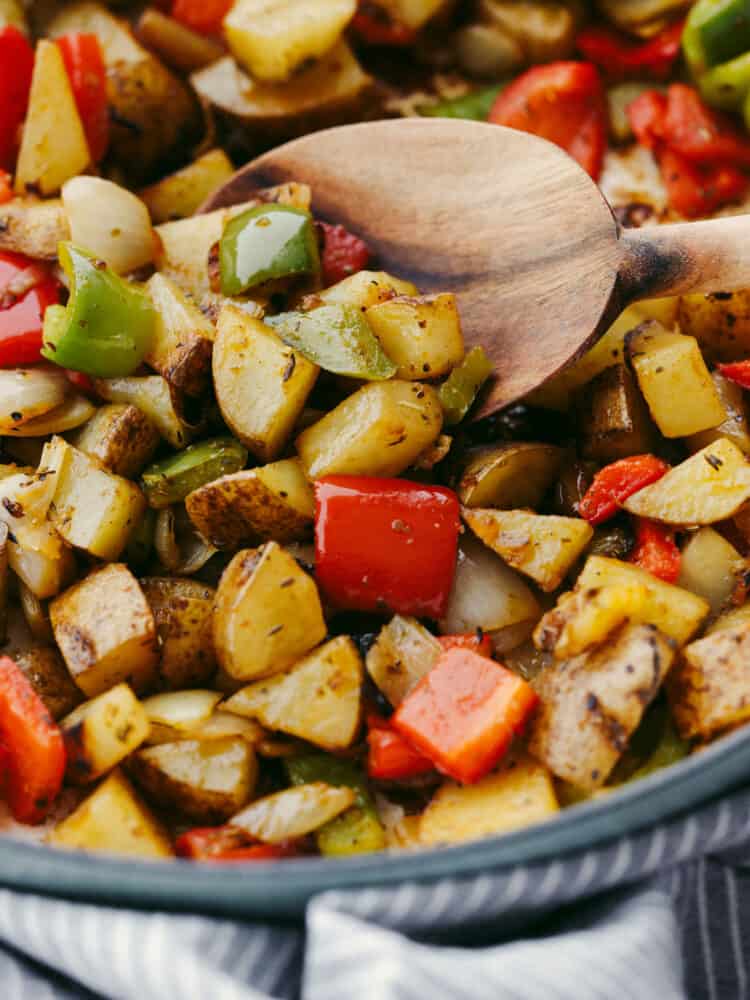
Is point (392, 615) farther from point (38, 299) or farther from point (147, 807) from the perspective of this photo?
point (38, 299)

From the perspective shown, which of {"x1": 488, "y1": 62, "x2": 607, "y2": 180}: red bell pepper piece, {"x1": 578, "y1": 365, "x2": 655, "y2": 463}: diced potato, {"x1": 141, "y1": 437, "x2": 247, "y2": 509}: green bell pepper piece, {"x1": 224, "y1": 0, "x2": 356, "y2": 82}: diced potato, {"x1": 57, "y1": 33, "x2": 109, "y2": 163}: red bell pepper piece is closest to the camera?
{"x1": 141, "y1": 437, "x2": 247, "y2": 509}: green bell pepper piece

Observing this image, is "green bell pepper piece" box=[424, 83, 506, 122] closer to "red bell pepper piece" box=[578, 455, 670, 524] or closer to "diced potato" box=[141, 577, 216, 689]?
"red bell pepper piece" box=[578, 455, 670, 524]

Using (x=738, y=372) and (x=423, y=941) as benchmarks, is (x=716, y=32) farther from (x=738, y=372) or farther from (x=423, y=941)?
(x=423, y=941)

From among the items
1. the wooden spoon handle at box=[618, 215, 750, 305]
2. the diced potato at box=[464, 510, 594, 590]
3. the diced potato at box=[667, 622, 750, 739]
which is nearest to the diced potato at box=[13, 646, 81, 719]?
the diced potato at box=[464, 510, 594, 590]

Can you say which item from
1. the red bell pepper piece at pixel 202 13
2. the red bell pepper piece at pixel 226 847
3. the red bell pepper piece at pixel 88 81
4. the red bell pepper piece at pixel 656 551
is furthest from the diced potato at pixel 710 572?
the red bell pepper piece at pixel 202 13

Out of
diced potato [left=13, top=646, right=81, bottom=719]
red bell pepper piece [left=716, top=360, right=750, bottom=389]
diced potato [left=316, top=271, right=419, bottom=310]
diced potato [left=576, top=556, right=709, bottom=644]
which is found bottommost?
diced potato [left=13, top=646, right=81, bottom=719]

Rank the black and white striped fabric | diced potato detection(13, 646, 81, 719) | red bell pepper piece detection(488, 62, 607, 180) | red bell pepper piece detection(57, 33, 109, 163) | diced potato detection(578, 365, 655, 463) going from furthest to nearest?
1. red bell pepper piece detection(488, 62, 607, 180)
2. red bell pepper piece detection(57, 33, 109, 163)
3. diced potato detection(578, 365, 655, 463)
4. diced potato detection(13, 646, 81, 719)
5. the black and white striped fabric

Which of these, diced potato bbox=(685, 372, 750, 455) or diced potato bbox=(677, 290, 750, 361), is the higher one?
diced potato bbox=(677, 290, 750, 361)
